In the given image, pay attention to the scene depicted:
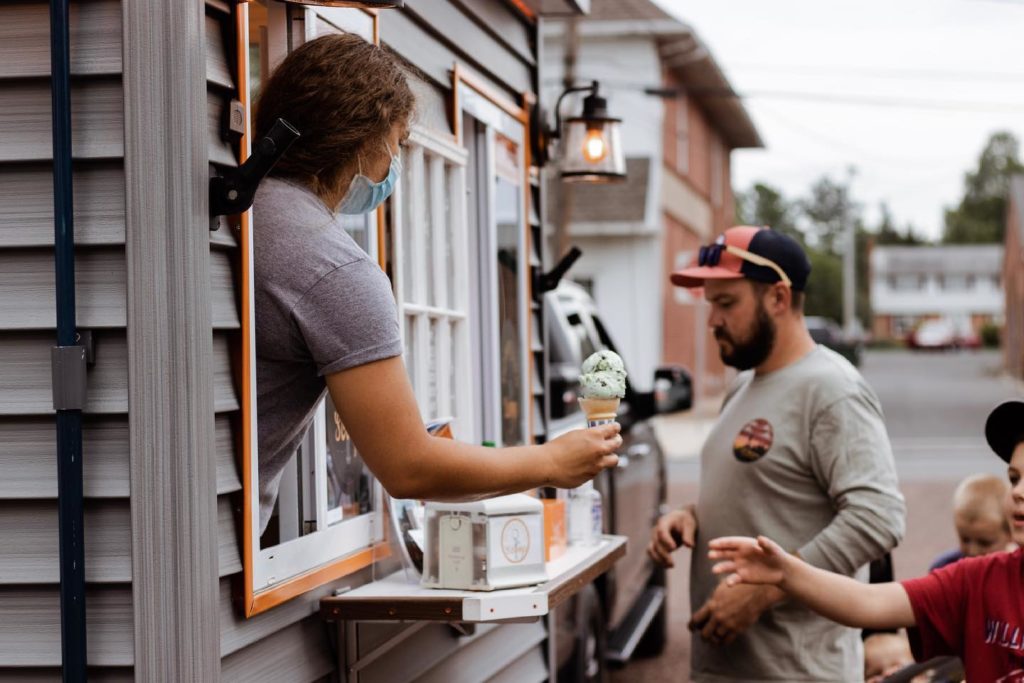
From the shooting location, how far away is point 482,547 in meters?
3.18

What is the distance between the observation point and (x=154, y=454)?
2443mm

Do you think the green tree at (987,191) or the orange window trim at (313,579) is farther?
the green tree at (987,191)

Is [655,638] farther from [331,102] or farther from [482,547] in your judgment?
[331,102]

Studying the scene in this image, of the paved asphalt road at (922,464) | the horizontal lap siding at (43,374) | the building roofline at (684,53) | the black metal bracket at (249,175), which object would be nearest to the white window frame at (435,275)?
the black metal bracket at (249,175)

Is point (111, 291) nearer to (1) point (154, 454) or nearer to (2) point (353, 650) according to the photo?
(1) point (154, 454)

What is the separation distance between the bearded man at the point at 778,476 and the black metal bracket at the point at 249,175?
Result: 6.51 ft

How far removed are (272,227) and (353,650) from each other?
3.71 ft

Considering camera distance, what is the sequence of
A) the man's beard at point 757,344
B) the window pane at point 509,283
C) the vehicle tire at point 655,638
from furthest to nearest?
the vehicle tire at point 655,638 < the window pane at point 509,283 < the man's beard at point 757,344

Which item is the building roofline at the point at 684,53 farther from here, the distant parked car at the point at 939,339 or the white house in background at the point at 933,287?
the white house in background at the point at 933,287

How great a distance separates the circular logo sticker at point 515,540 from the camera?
10.6 ft

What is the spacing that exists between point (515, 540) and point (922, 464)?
1632 cm

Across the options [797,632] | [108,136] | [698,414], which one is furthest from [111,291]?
[698,414]

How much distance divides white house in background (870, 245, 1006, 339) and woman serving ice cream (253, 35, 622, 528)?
324ft

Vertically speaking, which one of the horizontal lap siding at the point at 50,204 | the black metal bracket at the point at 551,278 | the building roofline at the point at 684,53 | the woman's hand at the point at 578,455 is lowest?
the woman's hand at the point at 578,455
